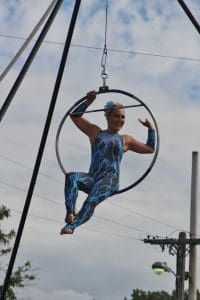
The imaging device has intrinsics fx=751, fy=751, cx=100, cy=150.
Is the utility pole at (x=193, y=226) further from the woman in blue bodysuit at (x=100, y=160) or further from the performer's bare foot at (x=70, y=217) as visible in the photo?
the performer's bare foot at (x=70, y=217)

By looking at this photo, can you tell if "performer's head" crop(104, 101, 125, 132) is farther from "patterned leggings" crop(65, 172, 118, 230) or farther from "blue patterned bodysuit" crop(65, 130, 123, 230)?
"patterned leggings" crop(65, 172, 118, 230)

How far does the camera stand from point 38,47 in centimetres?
955

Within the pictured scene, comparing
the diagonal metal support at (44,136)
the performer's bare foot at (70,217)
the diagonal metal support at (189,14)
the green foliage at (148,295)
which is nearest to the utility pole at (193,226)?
the performer's bare foot at (70,217)

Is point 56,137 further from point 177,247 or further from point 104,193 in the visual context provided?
point 177,247

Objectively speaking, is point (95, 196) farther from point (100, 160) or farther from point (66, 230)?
point (66, 230)

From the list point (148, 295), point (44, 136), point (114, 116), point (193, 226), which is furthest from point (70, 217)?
point (148, 295)

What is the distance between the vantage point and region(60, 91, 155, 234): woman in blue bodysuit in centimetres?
1008

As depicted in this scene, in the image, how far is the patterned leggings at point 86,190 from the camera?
10.1m

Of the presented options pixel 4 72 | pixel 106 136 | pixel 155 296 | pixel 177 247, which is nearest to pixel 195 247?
pixel 177 247

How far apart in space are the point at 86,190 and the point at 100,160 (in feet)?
1.48

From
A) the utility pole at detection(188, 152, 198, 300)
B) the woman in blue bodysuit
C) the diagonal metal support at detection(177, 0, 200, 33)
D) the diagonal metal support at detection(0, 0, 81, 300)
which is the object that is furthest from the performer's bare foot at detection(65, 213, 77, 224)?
the utility pole at detection(188, 152, 198, 300)

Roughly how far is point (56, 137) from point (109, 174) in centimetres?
96

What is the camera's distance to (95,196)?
10.1 meters

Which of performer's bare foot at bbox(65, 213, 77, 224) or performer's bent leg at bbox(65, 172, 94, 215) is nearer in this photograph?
performer's bare foot at bbox(65, 213, 77, 224)
